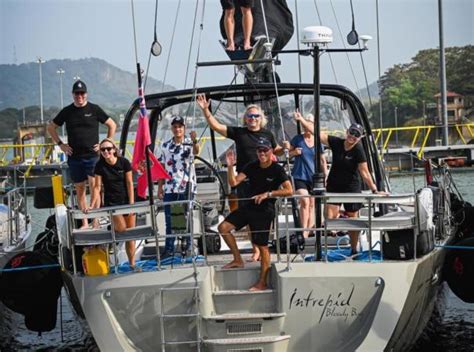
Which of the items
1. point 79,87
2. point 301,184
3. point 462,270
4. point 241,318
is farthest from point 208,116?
point 462,270

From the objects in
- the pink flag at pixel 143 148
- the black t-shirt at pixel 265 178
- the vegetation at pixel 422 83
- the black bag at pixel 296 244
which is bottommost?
the black bag at pixel 296 244

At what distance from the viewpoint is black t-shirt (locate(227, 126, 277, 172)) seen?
1015 cm

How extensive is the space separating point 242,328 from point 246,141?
2.29m

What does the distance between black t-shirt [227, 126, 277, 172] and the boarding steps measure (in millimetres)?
1456

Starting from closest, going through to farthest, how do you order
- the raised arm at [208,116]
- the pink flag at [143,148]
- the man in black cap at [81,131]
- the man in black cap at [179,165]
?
1. the pink flag at [143,148]
2. the raised arm at [208,116]
3. the man in black cap at [179,165]
4. the man in black cap at [81,131]

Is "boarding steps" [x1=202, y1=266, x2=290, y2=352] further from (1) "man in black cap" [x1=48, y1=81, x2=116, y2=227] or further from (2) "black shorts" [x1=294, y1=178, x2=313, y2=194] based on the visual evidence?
(1) "man in black cap" [x1=48, y1=81, x2=116, y2=227]

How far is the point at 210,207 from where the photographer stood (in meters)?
11.8

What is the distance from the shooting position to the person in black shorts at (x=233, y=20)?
11.8m

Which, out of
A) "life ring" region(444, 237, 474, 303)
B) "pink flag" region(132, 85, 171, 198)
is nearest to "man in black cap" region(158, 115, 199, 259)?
"pink flag" region(132, 85, 171, 198)

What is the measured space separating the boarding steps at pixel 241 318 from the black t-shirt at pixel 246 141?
1.46 meters

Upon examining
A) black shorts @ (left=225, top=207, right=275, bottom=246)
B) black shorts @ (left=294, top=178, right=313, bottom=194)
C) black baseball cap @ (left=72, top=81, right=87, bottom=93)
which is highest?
→ black baseball cap @ (left=72, top=81, right=87, bottom=93)

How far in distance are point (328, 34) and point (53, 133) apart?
4.02m

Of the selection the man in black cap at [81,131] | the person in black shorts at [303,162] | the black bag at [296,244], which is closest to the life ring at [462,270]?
the person in black shorts at [303,162]

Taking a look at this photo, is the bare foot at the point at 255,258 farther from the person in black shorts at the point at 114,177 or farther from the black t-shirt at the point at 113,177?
the black t-shirt at the point at 113,177
